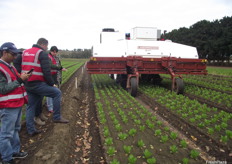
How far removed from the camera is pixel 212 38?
4078cm

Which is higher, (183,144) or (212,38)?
(212,38)

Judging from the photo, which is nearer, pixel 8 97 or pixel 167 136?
pixel 8 97

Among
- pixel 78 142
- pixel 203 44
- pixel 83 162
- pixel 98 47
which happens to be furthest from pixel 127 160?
pixel 203 44

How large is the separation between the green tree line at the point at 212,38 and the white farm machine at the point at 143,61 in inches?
1175

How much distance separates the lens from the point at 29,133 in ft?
14.9

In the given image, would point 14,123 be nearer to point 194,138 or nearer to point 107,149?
point 107,149

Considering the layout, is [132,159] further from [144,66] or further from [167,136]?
[144,66]

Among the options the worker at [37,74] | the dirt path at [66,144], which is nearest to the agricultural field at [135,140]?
the dirt path at [66,144]

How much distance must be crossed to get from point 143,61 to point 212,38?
38.0 meters

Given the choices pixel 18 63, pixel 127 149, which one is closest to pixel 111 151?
pixel 127 149

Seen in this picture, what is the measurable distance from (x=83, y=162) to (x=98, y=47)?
23.0ft

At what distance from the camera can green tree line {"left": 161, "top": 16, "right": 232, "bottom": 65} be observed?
120ft

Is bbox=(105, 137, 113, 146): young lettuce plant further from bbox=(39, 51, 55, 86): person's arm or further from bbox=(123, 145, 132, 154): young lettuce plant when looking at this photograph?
bbox=(39, 51, 55, 86): person's arm

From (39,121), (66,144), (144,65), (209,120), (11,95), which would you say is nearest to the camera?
(11,95)
